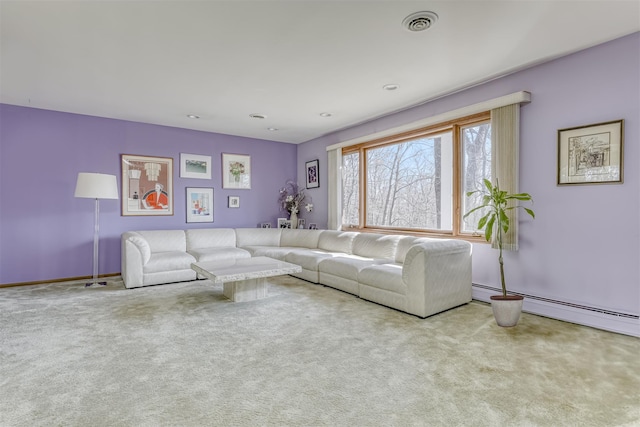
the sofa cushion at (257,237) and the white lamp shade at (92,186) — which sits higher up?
the white lamp shade at (92,186)

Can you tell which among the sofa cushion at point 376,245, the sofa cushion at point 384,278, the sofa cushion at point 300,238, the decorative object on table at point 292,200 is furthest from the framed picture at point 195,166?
the sofa cushion at point 384,278

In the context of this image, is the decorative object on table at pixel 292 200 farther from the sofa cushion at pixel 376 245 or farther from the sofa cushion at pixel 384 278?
the sofa cushion at pixel 384 278

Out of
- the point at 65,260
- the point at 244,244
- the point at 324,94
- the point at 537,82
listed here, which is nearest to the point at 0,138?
the point at 65,260

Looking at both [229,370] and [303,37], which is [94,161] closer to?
[303,37]

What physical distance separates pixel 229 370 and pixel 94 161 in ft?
14.5

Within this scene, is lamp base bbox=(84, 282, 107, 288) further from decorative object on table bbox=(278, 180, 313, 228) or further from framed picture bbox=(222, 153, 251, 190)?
decorative object on table bbox=(278, 180, 313, 228)

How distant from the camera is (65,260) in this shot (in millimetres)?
4887

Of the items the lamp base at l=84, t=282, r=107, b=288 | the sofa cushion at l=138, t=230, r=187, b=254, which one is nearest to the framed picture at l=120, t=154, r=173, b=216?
the sofa cushion at l=138, t=230, r=187, b=254

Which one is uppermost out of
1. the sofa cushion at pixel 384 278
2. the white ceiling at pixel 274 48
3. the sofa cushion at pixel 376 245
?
the white ceiling at pixel 274 48

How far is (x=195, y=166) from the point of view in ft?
19.4

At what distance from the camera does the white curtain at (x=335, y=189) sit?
5879 millimetres

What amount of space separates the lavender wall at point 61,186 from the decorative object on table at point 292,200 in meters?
1.75

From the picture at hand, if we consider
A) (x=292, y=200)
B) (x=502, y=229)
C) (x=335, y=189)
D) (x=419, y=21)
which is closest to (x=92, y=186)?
(x=292, y=200)

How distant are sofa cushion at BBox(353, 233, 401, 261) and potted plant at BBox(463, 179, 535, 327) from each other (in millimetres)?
1289
